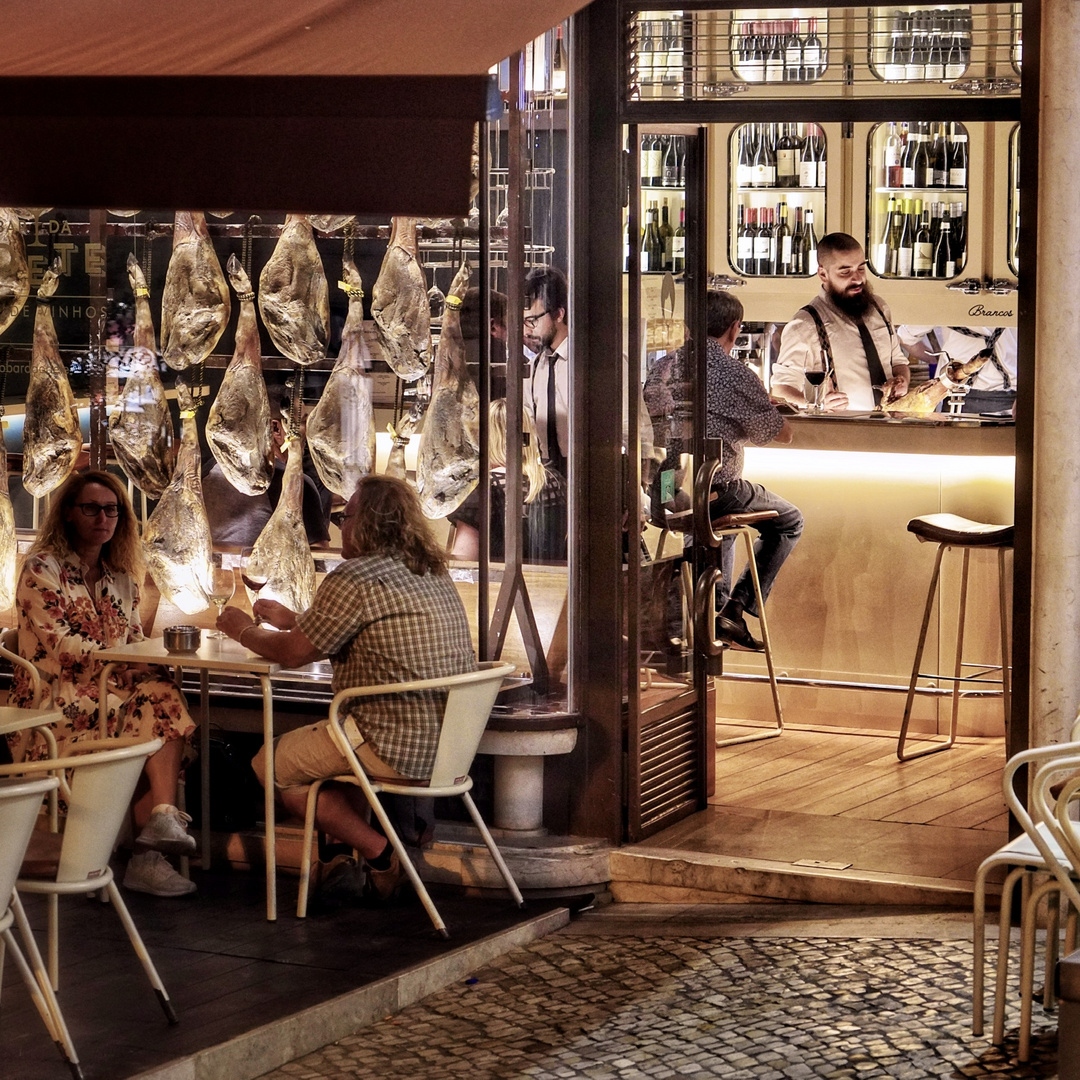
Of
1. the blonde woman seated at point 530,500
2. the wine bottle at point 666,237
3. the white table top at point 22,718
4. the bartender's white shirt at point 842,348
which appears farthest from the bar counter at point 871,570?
the white table top at point 22,718

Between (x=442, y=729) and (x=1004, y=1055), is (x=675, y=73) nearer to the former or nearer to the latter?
(x=442, y=729)

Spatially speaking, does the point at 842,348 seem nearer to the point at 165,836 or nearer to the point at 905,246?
the point at 905,246

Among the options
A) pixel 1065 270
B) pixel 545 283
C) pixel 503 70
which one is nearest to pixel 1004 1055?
pixel 1065 270

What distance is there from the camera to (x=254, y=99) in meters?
3.89

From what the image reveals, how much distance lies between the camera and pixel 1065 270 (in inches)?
213

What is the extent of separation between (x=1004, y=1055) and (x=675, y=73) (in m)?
3.06

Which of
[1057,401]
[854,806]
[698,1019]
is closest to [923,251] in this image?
[854,806]

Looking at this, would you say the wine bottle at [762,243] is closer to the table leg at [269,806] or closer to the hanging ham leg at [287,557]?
the hanging ham leg at [287,557]

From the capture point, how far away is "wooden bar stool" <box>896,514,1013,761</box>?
23.4 feet

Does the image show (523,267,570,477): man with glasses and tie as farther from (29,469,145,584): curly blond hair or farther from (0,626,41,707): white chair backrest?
(0,626,41,707): white chair backrest

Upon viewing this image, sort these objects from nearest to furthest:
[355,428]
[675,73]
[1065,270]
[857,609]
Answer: [1065,270] < [675,73] < [355,428] < [857,609]

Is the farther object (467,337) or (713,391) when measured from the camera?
(713,391)

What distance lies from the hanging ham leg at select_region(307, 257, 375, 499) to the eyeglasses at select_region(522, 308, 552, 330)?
57cm

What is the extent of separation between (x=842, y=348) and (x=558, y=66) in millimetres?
3329
